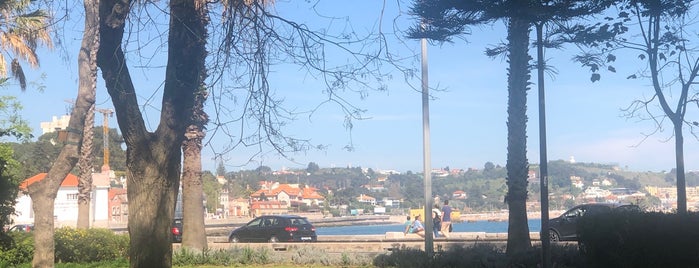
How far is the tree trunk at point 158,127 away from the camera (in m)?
6.41

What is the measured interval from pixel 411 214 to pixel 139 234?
24620 mm

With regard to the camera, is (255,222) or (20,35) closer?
(20,35)

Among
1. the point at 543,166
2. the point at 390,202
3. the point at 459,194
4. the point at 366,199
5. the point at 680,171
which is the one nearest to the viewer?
the point at 543,166

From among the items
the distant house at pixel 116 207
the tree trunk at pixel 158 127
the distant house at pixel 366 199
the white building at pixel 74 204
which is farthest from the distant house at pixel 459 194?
the tree trunk at pixel 158 127

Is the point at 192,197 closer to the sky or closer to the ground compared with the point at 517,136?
closer to the ground

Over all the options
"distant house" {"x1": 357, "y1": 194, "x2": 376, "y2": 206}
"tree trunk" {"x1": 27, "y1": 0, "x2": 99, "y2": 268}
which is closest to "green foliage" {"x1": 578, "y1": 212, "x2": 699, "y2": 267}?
"tree trunk" {"x1": 27, "y1": 0, "x2": 99, "y2": 268}

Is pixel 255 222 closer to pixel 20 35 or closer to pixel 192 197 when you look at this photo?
pixel 192 197

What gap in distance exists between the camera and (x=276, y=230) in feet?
96.5

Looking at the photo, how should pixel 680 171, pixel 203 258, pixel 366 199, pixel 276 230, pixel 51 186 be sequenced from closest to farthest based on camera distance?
pixel 51 186 → pixel 680 171 → pixel 203 258 → pixel 276 230 → pixel 366 199

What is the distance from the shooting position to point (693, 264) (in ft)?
38.4

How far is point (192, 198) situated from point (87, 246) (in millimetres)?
3733

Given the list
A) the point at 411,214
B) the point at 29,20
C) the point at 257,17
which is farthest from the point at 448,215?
the point at 257,17

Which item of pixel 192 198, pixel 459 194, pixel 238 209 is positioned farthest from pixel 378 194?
pixel 192 198

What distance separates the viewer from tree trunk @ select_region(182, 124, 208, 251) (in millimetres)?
21000
